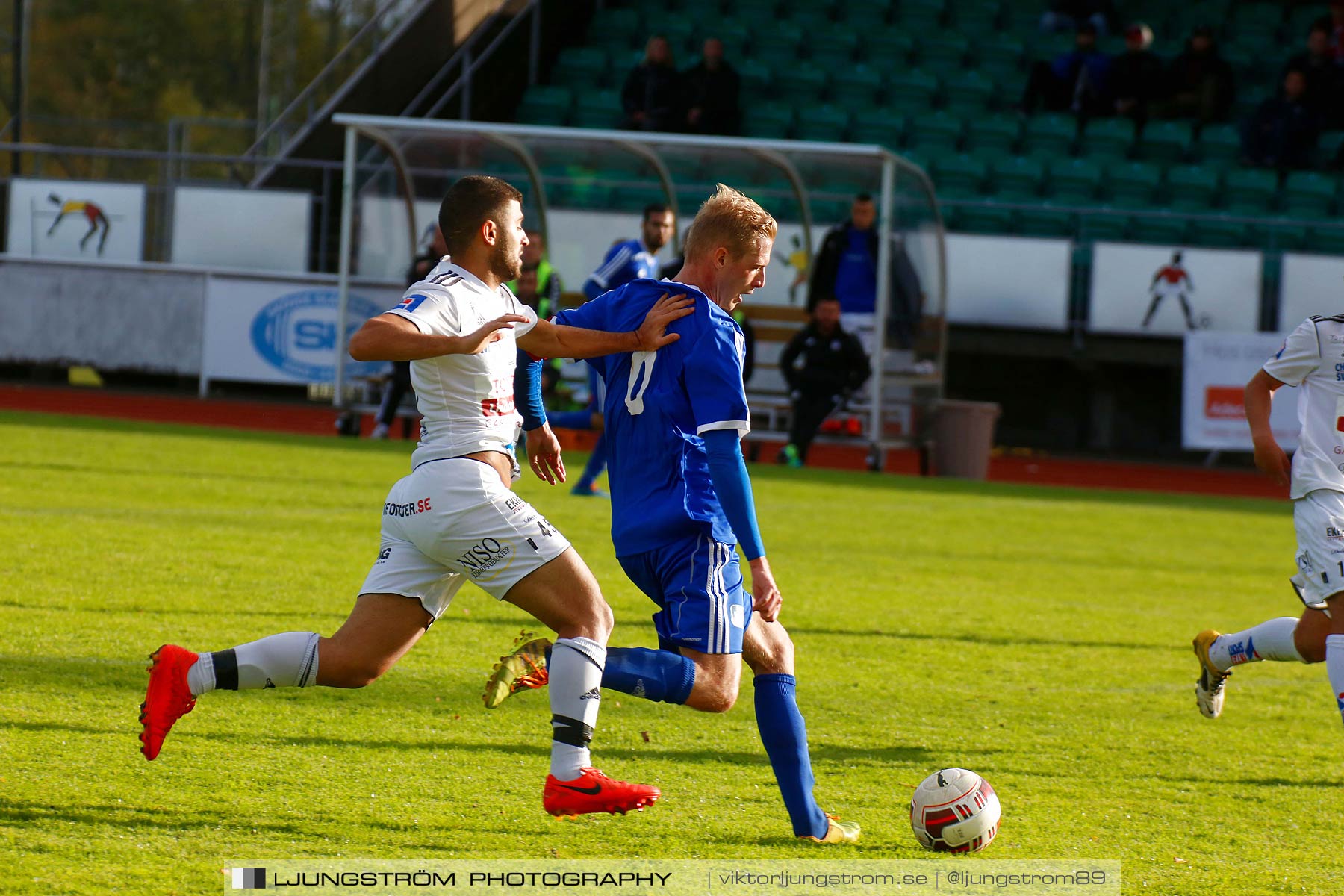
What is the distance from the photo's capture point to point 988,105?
22.0 metres

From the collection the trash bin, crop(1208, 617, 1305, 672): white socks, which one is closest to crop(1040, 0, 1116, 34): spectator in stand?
the trash bin

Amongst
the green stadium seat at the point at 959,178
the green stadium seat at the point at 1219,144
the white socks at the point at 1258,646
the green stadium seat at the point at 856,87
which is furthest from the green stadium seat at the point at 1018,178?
the white socks at the point at 1258,646

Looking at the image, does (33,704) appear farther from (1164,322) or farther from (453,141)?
(1164,322)

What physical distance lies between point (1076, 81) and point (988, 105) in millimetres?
1341

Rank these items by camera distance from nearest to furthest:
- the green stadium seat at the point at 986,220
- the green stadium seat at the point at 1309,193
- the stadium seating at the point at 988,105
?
the green stadium seat at the point at 986,220 → the stadium seating at the point at 988,105 → the green stadium seat at the point at 1309,193

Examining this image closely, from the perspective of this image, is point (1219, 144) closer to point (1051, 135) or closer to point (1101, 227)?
point (1051, 135)

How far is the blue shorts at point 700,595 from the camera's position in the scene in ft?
12.7

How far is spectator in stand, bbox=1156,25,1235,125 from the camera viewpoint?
20.7m

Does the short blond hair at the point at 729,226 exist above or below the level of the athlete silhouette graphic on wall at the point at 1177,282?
below

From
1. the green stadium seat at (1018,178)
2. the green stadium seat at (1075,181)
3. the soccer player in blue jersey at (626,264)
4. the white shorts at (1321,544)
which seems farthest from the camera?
the green stadium seat at (1018,178)

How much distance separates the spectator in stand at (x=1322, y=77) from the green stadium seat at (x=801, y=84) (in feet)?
21.0

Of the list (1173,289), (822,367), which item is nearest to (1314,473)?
(822,367)

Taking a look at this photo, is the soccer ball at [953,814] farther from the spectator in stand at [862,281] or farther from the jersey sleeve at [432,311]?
the spectator in stand at [862,281]

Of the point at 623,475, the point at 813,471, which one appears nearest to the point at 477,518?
the point at 623,475
